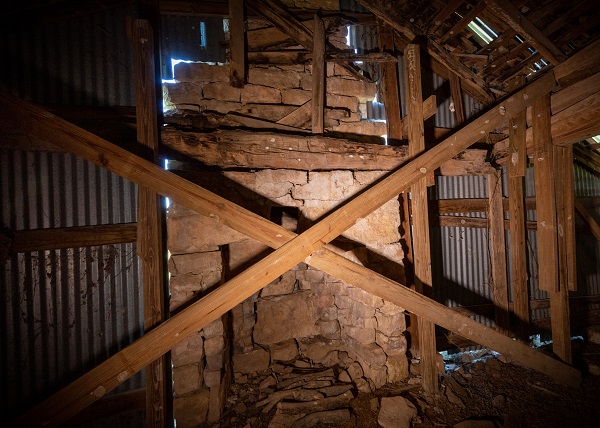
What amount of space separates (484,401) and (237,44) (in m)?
5.06

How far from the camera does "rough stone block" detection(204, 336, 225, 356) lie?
2510mm

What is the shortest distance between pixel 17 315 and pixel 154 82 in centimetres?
323

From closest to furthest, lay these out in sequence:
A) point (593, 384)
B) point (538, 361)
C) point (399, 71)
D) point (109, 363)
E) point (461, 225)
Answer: point (109, 363) → point (538, 361) → point (593, 384) → point (399, 71) → point (461, 225)

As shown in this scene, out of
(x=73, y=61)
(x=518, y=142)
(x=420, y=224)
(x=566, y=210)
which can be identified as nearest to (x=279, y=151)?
(x=420, y=224)

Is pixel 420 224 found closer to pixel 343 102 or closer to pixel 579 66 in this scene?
pixel 343 102

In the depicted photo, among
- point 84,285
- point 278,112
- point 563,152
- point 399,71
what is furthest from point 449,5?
point 84,285

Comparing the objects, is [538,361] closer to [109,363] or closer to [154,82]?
[109,363]

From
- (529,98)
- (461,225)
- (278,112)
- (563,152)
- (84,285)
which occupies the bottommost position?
Answer: (84,285)

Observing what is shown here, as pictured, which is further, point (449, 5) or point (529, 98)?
point (449, 5)

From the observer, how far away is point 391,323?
2883 mm

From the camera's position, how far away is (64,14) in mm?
3123

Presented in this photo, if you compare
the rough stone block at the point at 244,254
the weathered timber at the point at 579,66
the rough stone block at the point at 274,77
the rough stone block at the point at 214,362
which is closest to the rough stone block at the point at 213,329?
the rough stone block at the point at 214,362

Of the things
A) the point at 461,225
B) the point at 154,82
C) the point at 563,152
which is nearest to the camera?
the point at 154,82

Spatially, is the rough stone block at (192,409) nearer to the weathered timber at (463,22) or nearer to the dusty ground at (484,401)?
the dusty ground at (484,401)
